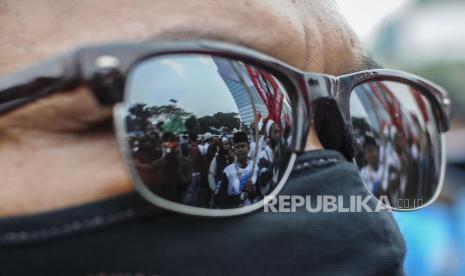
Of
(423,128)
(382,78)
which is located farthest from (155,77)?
(423,128)

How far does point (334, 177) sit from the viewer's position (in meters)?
1.02

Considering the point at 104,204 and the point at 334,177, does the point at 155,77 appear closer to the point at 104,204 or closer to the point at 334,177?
the point at 104,204

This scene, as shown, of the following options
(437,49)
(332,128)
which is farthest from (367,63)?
(437,49)

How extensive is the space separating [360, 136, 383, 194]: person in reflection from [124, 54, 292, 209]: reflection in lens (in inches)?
11.8

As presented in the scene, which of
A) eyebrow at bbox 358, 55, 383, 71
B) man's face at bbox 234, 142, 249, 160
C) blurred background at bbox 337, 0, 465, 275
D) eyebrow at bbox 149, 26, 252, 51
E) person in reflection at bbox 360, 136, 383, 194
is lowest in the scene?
blurred background at bbox 337, 0, 465, 275

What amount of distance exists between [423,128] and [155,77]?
884 millimetres

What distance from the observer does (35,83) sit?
0.85m

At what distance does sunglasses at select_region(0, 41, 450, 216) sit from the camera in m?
0.84

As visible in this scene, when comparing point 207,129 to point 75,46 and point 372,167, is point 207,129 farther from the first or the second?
point 372,167

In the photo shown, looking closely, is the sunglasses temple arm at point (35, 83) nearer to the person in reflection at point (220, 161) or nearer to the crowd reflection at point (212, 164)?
the crowd reflection at point (212, 164)

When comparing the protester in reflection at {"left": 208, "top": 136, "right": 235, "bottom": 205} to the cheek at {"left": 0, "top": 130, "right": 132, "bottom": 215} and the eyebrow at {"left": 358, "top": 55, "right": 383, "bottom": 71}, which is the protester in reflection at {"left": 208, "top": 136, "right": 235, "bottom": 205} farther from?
the eyebrow at {"left": 358, "top": 55, "right": 383, "bottom": 71}

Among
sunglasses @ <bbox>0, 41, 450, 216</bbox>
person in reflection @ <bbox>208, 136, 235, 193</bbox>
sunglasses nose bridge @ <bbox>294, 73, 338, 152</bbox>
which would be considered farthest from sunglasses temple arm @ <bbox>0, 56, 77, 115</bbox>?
sunglasses nose bridge @ <bbox>294, 73, 338, 152</bbox>

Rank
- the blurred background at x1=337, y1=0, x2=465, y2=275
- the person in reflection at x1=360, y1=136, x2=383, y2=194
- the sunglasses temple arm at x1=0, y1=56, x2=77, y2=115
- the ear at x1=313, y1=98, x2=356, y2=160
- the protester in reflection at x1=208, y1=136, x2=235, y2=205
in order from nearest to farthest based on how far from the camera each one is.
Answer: the sunglasses temple arm at x1=0, y1=56, x2=77, y2=115
the protester in reflection at x1=208, y1=136, x2=235, y2=205
the ear at x1=313, y1=98, x2=356, y2=160
the person in reflection at x1=360, y1=136, x2=383, y2=194
the blurred background at x1=337, y1=0, x2=465, y2=275

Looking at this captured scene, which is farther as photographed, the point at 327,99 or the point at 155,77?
the point at 327,99
